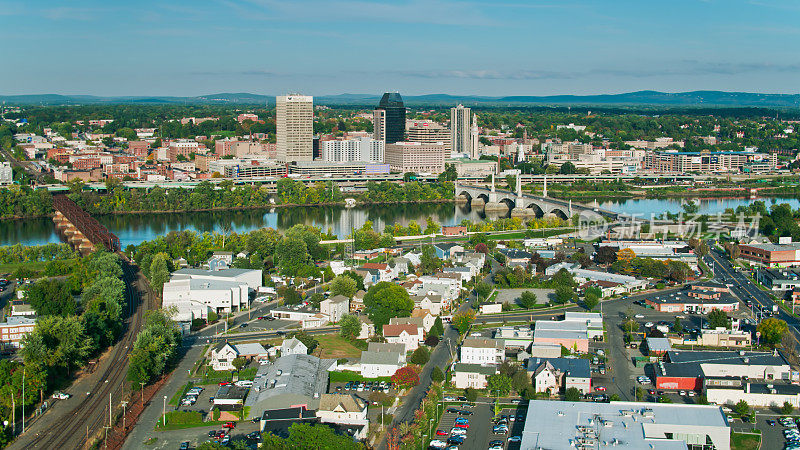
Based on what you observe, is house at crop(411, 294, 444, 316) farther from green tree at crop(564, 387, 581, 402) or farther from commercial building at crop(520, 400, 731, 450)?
commercial building at crop(520, 400, 731, 450)

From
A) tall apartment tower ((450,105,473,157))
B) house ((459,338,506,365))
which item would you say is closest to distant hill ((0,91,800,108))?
tall apartment tower ((450,105,473,157))

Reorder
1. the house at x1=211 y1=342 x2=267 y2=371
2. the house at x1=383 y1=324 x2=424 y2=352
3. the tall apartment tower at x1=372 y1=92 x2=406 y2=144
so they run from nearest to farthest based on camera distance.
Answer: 1. the house at x1=211 y1=342 x2=267 y2=371
2. the house at x1=383 y1=324 x2=424 y2=352
3. the tall apartment tower at x1=372 y1=92 x2=406 y2=144

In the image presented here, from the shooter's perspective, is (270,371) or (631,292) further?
(631,292)

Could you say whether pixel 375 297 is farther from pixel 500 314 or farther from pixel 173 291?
pixel 173 291

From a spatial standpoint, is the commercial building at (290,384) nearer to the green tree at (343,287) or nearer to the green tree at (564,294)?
the green tree at (343,287)

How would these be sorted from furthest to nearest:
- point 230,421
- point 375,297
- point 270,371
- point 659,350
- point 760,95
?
1. point 760,95
2. point 375,297
3. point 659,350
4. point 270,371
5. point 230,421

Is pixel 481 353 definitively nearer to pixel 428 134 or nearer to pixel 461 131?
pixel 428 134

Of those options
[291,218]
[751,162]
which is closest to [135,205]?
[291,218]
